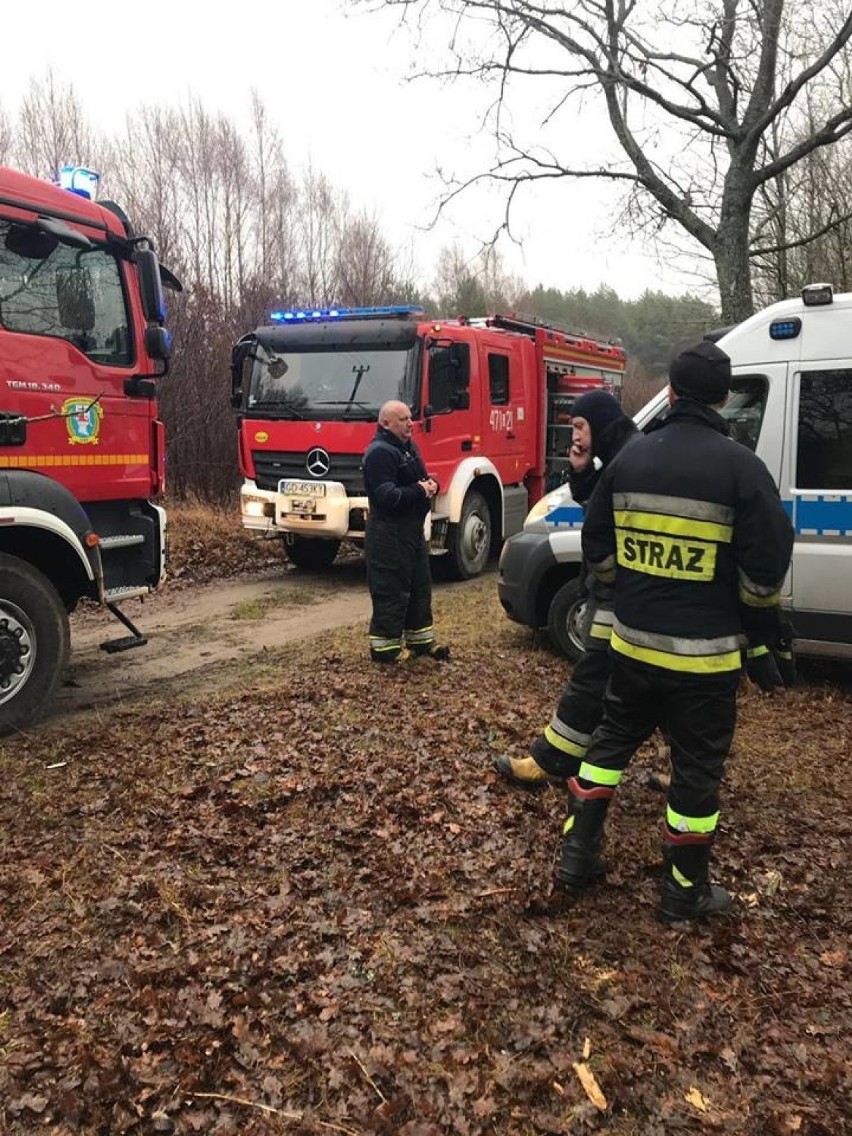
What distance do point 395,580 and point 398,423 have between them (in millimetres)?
1085

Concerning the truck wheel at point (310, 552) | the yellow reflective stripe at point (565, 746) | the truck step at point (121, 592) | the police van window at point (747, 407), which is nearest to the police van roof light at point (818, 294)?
the police van window at point (747, 407)

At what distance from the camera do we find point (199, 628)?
25.6 ft

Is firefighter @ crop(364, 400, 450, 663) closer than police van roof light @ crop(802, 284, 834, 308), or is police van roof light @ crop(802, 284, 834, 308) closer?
police van roof light @ crop(802, 284, 834, 308)

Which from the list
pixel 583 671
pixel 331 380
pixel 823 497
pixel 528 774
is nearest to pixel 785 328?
pixel 823 497

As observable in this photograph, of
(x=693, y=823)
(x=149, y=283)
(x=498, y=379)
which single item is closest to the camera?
(x=693, y=823)

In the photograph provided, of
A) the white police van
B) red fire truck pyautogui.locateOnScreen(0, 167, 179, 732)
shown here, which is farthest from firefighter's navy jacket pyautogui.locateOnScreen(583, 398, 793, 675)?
red fire truck pyautogui.locateOnScreen(0, 167, 179, 732)

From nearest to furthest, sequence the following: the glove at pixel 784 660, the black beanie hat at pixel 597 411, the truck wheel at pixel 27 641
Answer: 1. the glove at pixel 784 660
2. the black beanie hat at pixel 597 411
3. the truck wheel at pixel 27 641

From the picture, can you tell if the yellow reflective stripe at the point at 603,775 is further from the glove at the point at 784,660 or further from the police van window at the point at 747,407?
the police van window at the point at 747,407

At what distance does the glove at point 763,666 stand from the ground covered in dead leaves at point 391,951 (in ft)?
2.58

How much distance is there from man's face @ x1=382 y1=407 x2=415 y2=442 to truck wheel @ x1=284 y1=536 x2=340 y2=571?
466 centimetres

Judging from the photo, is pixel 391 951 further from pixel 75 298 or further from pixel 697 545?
pixel 75 298

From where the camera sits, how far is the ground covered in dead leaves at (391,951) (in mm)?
2295

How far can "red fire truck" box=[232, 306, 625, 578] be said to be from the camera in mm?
9078

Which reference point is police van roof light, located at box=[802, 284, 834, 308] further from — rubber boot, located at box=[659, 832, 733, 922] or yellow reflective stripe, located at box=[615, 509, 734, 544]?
rubber boot, located at box=[659, 832, 733, 922]
